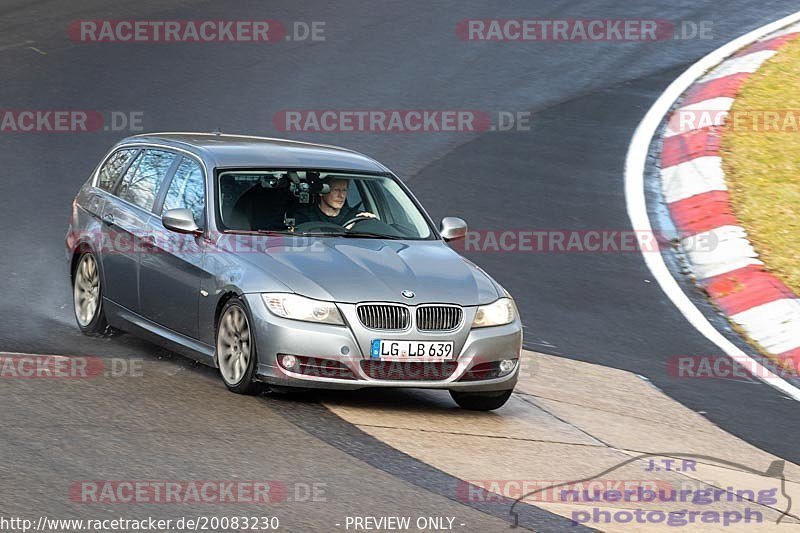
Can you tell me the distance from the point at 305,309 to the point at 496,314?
1.21 m

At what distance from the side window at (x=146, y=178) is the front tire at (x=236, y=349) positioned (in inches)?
61.4

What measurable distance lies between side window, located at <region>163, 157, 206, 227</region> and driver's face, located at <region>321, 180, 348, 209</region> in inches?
32.0

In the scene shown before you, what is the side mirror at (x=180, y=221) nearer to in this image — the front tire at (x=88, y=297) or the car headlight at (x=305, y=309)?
the car headlight at (x=305, y=309)

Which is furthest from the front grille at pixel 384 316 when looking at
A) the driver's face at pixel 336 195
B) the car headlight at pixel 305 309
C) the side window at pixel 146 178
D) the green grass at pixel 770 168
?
the green grass at pixel 770 168

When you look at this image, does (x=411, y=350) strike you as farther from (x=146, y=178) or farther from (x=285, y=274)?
(x=146, y=178)

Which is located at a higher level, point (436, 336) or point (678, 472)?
point (436, 336)

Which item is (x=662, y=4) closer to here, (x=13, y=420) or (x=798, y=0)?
(x=798, y=0)

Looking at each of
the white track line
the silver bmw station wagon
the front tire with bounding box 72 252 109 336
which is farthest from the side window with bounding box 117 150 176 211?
the white track line

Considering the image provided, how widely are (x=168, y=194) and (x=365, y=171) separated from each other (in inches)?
53.7

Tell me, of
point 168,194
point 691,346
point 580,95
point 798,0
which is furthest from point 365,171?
point 798,0

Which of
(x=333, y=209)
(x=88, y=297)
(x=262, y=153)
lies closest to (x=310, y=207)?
(x=333, y=209)

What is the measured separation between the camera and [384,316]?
820 centimetres

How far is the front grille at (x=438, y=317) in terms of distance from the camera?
27.1ft

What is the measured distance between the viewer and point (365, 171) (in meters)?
9.76
